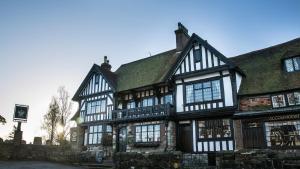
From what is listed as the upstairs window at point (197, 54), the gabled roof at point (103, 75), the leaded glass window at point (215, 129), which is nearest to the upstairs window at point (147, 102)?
the gabled roof at point (103, 75)

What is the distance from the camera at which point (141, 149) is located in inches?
826

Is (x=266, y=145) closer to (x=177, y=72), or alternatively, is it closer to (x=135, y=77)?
(x=177, y=72)

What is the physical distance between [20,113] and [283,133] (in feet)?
71.0

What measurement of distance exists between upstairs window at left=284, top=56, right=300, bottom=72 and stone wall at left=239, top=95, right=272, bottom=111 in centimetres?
273

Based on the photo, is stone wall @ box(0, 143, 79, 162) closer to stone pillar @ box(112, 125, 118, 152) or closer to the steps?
the steps

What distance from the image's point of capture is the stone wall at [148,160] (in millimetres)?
15416

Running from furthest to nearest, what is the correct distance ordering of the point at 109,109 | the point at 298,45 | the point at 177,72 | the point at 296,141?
1. the point at 109,109
2. the point at 177,72
3. the point at 298,45
4. the point at 296,141

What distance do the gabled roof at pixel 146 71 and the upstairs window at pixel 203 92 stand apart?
251 cm

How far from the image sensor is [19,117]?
77.1ft

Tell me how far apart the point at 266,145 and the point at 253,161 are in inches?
133

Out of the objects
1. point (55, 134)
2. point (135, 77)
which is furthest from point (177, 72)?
point (55, 134)

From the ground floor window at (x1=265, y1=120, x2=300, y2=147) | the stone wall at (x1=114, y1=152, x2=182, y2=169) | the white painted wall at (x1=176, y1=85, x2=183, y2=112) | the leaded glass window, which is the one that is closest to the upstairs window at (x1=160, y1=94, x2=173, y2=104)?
the white painted wall at (x1=176, y1=85, x2=183, y2=112)

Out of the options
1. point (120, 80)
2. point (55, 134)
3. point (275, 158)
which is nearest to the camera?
point (275, 158)

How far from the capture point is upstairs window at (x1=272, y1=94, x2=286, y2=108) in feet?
53.1
